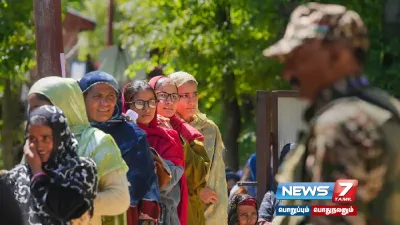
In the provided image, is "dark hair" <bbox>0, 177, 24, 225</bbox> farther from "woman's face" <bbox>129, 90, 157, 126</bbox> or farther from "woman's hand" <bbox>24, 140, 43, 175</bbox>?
"woman's face" <bbox>129, 90, 157, 126</bbox>

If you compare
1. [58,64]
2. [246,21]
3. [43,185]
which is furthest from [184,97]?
[246,21]

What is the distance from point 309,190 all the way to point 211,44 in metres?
16.5

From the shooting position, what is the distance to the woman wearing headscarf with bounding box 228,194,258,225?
455 inches

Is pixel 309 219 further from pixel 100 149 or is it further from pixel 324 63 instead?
pixel 100 149

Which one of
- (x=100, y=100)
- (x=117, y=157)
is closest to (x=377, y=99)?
(x=117, y=157)

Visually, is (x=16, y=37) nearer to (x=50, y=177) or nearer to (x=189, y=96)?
(x=189, y=96)

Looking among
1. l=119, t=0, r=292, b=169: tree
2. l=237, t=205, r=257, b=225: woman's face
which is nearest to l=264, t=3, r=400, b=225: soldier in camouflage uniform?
l=237, t=205, r=257, b=225: woman's face

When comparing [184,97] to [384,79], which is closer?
[184,97]

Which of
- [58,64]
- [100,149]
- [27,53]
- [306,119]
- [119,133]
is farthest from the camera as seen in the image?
[27,53]

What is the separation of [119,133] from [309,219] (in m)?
3.17

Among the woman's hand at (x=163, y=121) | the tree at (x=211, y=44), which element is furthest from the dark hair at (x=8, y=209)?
the tree at (x=211, y=44)

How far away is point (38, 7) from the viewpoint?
33.8 feet

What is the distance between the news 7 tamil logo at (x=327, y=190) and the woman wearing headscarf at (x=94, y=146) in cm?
184

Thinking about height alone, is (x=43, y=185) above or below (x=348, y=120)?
below
